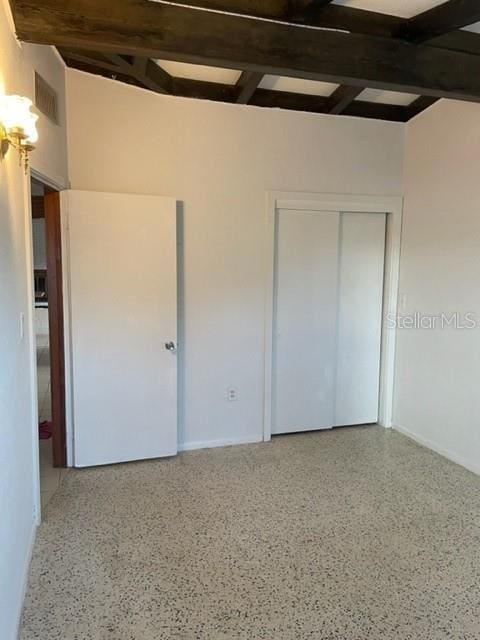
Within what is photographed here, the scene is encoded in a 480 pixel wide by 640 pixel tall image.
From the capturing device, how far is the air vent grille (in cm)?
274

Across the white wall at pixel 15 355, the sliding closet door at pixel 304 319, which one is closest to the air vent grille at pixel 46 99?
the white wall at pixel 15 355

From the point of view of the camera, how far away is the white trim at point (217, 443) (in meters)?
3.79

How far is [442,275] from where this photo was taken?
→ 3701 millimetres

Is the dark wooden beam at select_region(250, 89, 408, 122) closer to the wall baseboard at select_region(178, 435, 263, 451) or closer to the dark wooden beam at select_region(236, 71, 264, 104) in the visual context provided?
the dark wooden beam at select_region(236, 71, 264, 104)

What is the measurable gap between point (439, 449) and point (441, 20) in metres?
2.96

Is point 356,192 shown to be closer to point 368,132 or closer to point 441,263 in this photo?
point 368,132

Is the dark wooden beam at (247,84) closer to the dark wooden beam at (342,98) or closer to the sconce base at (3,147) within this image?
the dark wooden beam at (342,98)

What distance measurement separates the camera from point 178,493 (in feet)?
10.1

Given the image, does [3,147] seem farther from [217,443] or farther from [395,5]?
[217,443]

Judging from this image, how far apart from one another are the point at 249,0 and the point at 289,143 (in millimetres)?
1495

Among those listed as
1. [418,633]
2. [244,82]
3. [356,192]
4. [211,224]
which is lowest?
[418,633]

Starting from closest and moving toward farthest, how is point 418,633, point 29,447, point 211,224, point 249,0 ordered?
1. point 418,633
2. point 249,0
3. point 29,447
4. point 211,224

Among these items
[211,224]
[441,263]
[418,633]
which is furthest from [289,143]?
[418,633]

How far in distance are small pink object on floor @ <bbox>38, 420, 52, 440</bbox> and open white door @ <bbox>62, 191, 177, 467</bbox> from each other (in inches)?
32.0
